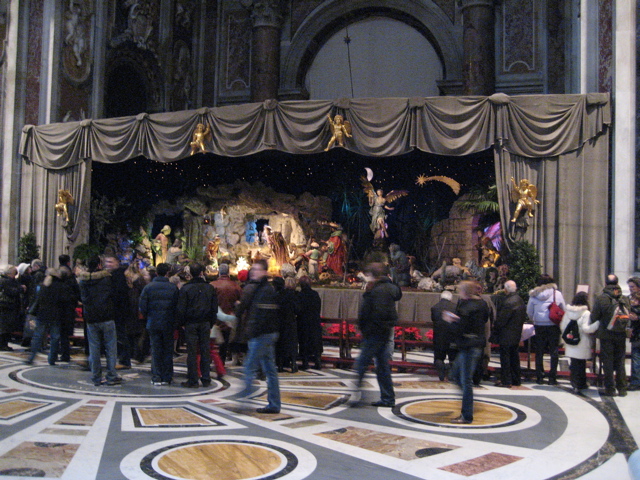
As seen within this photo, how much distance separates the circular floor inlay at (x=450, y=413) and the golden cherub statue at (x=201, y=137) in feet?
27.2

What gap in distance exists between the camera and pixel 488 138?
39.9 ft

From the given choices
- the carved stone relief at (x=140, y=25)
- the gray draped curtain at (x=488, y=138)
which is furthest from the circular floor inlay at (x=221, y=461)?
the carved stone relief at (x=140, y=25)

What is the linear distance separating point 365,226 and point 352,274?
4.16ft

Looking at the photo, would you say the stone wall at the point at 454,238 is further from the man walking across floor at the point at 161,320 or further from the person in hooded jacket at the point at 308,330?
the man walking across floor at the point at 161,320

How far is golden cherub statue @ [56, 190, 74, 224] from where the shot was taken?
15.4m

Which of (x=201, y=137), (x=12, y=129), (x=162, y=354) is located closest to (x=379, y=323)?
(x=162, y=354)

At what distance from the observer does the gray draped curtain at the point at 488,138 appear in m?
11.4

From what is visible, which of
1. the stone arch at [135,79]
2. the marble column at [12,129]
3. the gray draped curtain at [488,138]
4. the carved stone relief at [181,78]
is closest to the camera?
the gray draped curtain at [488,138]

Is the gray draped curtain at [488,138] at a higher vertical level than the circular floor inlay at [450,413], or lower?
higher

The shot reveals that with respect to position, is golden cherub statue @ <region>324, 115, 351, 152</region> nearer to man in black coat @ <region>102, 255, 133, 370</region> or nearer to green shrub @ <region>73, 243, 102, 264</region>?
man in black coat @ <region>102, 255, 133, 370</region>

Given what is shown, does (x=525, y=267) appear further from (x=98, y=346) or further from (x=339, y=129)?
(x=98, y=346)

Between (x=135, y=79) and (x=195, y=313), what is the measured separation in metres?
13.1

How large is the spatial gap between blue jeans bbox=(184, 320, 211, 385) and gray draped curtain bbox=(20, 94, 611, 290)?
610 cm

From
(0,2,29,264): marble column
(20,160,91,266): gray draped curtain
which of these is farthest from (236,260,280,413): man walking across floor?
(0,2,29,264): marble column
